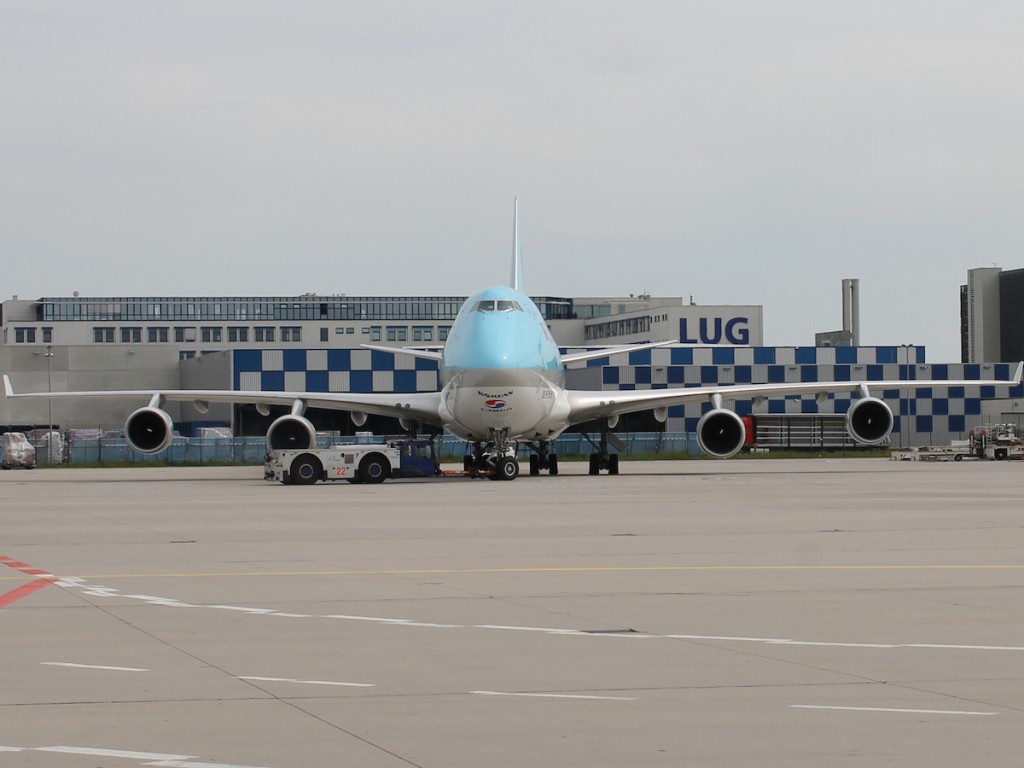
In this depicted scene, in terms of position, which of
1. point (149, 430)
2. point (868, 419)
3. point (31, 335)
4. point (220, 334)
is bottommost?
point (149, 430)

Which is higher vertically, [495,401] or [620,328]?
[620,328]

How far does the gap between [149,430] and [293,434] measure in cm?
440

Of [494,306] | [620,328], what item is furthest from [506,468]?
[620,328]

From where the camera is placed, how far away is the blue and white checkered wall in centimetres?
7925

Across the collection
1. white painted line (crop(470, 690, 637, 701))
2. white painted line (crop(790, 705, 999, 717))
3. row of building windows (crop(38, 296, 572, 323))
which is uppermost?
row of building windows (crop(38, 296, 572, 323))

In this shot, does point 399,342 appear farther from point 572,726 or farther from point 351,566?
point 572,726

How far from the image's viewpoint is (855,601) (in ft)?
43.3

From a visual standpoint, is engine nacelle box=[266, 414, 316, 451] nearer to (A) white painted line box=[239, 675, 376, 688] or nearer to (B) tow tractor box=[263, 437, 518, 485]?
(B) tow tractor box=[263, 437, 518, 485]

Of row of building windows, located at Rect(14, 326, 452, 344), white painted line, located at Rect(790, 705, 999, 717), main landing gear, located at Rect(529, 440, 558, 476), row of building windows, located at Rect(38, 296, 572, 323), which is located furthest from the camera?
row of building windows, located at Rect(38, 296, 572, 323)

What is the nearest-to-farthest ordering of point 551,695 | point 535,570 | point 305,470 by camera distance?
point 551,695 < point 535,570 < point 305,470

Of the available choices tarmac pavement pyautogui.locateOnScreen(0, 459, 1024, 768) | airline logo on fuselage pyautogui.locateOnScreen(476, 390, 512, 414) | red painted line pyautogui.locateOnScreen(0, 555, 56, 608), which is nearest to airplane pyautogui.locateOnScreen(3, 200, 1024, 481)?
airline logo on fuselage pyautogui.locateOnScreen(476, 390, 512, 414)

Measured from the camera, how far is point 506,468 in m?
43.2

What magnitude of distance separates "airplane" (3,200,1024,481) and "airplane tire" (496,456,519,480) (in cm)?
3

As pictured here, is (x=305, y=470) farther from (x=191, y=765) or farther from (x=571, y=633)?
(x=191, y=765)
